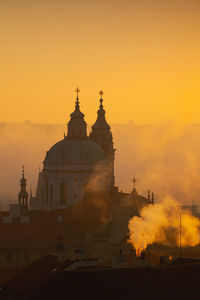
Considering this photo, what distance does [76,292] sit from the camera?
6656cm

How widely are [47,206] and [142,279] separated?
288ft

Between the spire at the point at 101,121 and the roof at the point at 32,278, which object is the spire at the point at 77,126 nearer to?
the spire at the point at 101,121

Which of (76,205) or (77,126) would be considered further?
(77,126)

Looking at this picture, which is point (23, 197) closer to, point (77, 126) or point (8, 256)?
point (77, 126)

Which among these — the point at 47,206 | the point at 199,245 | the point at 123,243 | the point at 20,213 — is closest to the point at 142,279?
the point at 199,245

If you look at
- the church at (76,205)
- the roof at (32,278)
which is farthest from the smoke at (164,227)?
the roof at (32,278)

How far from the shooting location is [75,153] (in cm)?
15325

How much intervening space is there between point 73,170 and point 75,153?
7.21 ft

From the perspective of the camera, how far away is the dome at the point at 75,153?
152625mm

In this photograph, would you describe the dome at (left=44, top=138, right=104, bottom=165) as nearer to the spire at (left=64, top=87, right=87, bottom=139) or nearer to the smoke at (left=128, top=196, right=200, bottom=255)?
the spire at (left=64, top=87, right=87, bottom=139)

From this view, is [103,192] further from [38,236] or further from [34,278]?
[34,278]

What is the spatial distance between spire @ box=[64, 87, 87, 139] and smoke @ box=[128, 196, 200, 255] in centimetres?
3342

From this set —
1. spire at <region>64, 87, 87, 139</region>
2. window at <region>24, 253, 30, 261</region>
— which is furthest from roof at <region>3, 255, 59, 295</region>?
spire at <region>64, 87, 87, 139</region>

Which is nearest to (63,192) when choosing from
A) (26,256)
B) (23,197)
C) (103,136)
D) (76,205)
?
(23,197)
